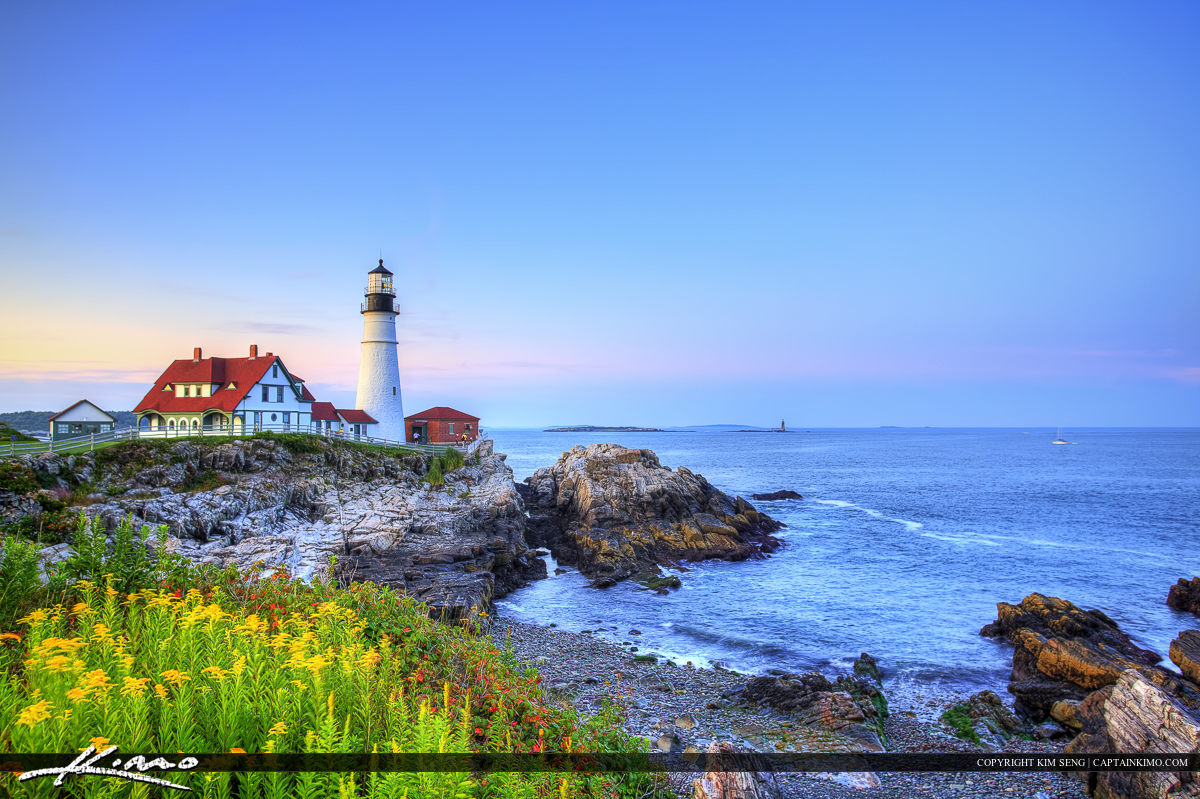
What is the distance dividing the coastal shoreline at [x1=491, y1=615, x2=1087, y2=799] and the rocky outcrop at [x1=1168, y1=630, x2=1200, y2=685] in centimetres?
617

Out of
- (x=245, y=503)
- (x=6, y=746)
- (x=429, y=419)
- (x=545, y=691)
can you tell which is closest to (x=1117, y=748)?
(x=545, y=691)

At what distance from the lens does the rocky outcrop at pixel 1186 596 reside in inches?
928

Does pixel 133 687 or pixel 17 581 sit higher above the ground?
pixel 133 687

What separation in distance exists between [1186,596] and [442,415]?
168ft

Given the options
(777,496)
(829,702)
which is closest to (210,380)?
(829,702)

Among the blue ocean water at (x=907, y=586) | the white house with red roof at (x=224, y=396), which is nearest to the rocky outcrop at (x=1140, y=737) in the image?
the blue ocean water at (x=907, y=586)

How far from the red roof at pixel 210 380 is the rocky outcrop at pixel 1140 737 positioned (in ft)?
142

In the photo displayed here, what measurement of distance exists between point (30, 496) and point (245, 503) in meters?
7.61

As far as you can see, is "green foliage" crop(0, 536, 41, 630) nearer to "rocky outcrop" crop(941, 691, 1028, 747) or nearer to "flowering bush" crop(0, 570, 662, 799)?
"flowering bush" crop(0, 570, 662, 799)

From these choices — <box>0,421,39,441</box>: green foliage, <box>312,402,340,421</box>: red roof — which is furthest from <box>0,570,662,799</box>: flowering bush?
<box>312,402,340,421</box>: red roof

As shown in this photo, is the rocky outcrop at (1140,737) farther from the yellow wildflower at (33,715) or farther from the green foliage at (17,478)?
the green foliage at (17,478)

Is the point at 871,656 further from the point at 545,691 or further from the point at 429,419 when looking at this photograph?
the point at 429,419

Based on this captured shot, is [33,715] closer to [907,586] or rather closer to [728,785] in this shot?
[728,785]

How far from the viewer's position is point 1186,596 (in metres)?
23.9
